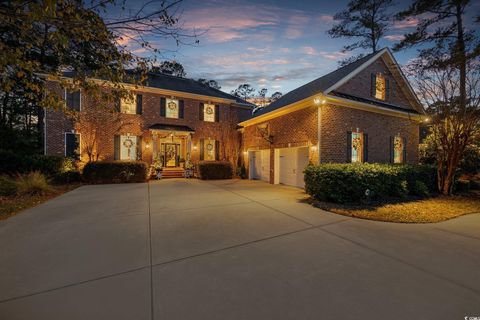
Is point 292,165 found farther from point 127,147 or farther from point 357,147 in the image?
point 127,147

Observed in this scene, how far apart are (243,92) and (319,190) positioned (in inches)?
1085

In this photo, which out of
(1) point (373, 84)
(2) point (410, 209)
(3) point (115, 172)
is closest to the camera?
(2) point (410, 209)

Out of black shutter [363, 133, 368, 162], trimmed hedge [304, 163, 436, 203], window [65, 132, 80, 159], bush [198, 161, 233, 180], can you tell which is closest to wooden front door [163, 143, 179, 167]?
bush [198, 161, 233, 180]

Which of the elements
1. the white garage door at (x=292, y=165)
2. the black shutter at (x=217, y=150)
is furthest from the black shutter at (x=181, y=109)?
the white garage door at (x=292, y=165)

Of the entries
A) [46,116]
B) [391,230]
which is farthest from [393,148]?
[46,116]

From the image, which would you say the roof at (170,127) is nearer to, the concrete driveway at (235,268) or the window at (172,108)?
the window at (172,108)

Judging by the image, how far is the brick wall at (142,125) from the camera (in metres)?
12.4

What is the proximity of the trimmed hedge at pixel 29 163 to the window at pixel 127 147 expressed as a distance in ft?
10.1

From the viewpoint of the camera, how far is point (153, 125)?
47.8 feet

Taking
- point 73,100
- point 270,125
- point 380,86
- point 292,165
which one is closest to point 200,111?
point 270,125

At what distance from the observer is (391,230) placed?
14.2 ft

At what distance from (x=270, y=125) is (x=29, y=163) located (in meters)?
13.7

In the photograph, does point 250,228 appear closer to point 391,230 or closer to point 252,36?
point 391,230

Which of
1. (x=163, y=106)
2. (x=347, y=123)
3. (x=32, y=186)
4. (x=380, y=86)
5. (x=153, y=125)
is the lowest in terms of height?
(x=32, y=186)
